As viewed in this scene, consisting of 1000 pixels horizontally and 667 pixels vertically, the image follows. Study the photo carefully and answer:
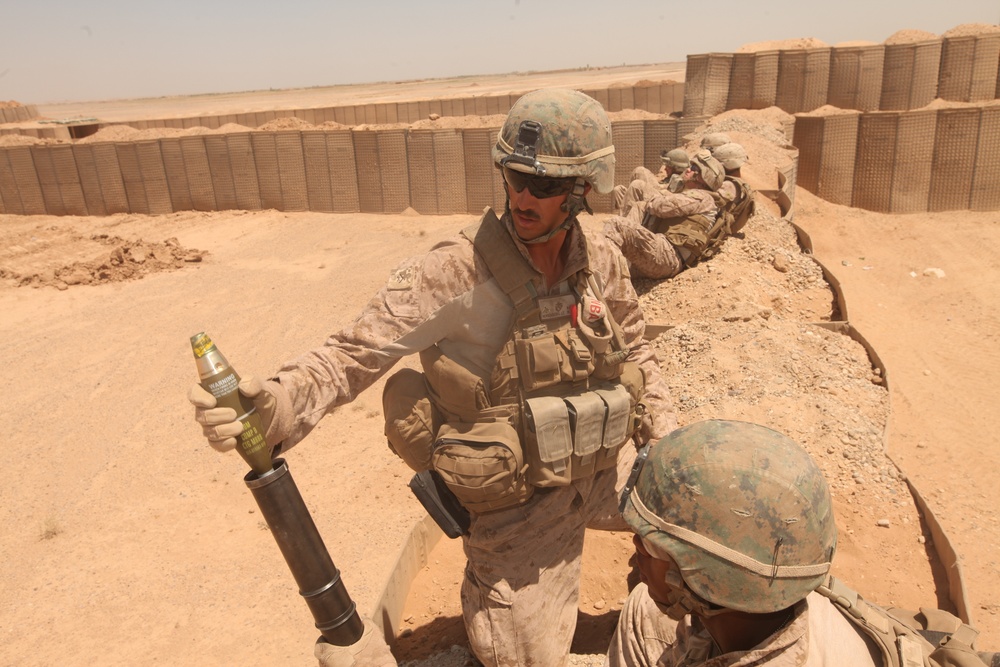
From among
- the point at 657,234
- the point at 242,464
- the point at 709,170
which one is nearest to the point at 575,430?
the point at 242,464

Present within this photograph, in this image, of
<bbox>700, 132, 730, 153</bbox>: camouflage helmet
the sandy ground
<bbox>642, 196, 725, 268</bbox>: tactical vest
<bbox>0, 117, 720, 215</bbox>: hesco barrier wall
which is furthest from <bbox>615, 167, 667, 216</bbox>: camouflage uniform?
<bbox>0, 117, 720, 215</bbox>: hesco barrier wall

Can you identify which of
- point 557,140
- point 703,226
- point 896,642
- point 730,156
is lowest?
point 703,226

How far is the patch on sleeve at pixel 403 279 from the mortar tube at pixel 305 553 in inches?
27.0

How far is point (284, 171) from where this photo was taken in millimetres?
13148

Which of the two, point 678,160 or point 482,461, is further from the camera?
point 678,160

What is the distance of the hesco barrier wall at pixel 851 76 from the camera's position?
12.8m

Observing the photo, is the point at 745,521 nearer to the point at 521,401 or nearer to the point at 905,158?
the point at 521,401

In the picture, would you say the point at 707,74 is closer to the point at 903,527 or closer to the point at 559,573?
the point at 903,527

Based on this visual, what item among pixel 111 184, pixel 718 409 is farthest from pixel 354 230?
pixel 718 409

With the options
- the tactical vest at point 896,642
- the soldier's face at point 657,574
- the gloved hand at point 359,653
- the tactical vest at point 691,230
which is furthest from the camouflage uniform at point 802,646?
the tactical vest at point 691,230

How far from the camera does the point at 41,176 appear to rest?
1427 centimetres

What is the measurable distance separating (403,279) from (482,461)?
68 cm

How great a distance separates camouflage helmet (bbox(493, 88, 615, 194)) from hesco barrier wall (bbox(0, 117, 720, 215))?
30.4ft

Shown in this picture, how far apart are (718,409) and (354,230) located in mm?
8518
